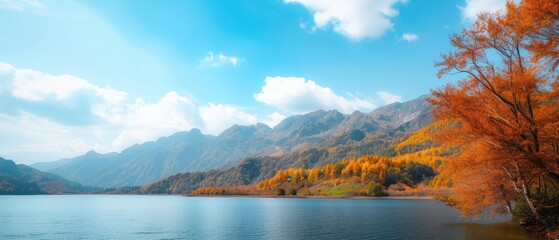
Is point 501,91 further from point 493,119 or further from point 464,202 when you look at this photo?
point 464,202

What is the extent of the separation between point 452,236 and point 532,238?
9.36 metres

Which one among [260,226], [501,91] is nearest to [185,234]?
[260,226]

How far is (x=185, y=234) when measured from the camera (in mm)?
56469

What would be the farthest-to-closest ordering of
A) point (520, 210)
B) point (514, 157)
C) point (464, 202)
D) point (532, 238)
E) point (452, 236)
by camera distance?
1. point (464, 202)
2. point (520, 210)
3. point (452, 236)
4. point (532, 238)
5. point (514, 157)

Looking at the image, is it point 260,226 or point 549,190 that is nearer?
point 549,190

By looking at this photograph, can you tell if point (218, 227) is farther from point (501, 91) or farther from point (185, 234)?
point (501, 91)

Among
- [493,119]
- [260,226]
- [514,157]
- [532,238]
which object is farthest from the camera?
[260,226]

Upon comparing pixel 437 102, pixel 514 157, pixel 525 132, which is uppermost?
pixel 437 102

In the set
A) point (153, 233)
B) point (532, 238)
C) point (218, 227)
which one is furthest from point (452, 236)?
point (153, 233)

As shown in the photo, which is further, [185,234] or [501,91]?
[185,234]

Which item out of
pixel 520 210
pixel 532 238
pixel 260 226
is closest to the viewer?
pixel 532 238

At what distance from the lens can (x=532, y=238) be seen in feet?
149

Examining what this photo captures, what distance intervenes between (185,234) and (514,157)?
160ft

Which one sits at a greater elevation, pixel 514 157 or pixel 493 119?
pixel 493 119
